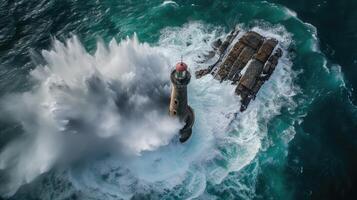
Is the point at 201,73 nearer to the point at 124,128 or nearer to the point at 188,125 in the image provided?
the point at 188,125

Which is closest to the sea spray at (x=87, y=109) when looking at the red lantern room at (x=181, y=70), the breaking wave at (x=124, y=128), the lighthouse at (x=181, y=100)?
the breaking wave at (x=124, y=128)

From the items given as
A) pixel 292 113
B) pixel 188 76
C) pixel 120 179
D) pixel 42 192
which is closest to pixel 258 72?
pixel 292 113

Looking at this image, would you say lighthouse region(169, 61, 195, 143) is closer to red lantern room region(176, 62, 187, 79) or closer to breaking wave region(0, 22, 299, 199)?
red lantern room region(176, 62, 187, 79)

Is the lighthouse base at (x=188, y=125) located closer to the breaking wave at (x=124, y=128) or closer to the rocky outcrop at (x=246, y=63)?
the breaking wave at (x=124, y=128)

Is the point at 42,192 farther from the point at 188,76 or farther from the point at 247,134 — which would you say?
the point at 247,134

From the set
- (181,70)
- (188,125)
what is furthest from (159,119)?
(181,70)

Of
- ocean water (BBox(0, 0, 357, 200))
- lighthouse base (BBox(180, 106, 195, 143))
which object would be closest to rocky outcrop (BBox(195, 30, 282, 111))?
ocean water (BBox(0, 0, 357, 200))

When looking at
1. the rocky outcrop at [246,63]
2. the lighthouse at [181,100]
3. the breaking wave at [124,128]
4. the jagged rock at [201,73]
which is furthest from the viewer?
the jagged rock at [201,73]
